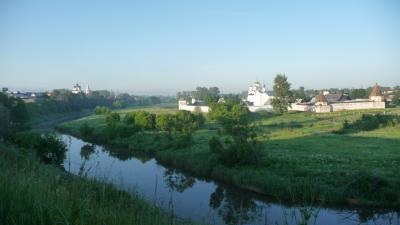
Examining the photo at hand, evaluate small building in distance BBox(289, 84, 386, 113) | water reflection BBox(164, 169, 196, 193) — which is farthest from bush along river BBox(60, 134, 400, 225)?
small building in distance BBox(289, 84, 386, 113)

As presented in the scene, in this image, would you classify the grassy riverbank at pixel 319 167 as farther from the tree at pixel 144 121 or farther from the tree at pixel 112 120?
the tree at pixel 112 120

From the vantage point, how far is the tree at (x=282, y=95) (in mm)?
72188

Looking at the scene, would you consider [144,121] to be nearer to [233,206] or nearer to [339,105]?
[233,206]

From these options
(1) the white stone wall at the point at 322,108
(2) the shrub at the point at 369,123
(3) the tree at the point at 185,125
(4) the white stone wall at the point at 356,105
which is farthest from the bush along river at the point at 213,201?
(4) the white stone wall at the point at 356,105

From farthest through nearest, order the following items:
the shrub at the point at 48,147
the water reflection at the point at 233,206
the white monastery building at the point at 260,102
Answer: the white monastery building at the point at 260,102 → the shrub at the point at 48,147 → the water reflection at the point at 233,206

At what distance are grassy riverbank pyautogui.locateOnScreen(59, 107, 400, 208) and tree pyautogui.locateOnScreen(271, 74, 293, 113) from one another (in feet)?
103

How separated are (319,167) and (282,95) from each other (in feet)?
162

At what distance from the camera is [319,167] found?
940 inches

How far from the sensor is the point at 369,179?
1961 cm

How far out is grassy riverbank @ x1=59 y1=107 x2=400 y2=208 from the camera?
63.5 feet

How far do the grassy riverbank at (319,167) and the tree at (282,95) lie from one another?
31.4 meters

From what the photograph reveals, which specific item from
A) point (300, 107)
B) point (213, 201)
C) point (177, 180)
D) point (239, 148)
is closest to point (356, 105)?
point (300, 107)

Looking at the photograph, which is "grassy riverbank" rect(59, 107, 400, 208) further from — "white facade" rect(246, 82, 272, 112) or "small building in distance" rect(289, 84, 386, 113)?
"white facade" rect(246, 82, 272, 112)

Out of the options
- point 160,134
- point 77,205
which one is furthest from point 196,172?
point 77,205
